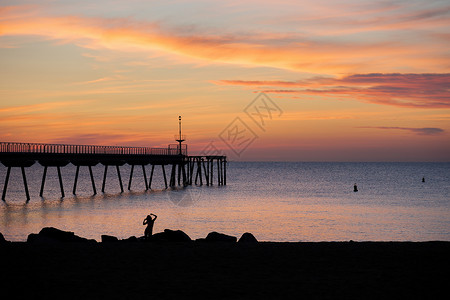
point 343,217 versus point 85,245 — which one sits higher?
point 85,245

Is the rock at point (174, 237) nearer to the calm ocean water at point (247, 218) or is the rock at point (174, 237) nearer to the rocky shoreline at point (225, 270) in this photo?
the rocky shoreline at point (225, 270)

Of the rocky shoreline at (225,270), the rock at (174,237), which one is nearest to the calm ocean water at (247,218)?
the rock at (174,237)

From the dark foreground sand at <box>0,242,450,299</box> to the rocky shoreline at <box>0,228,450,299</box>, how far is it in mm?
21

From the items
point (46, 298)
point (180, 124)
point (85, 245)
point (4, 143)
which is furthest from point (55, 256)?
point (180, 124)

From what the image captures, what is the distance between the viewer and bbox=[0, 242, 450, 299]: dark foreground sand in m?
11.3

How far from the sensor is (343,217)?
46.1 meters

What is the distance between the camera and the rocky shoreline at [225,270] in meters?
11.3

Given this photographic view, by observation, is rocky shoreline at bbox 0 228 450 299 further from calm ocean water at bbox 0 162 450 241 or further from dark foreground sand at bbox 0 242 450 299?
calm ocean water at bbox 0 162 450 241

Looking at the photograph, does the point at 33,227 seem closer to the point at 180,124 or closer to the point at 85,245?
the point at 85,245

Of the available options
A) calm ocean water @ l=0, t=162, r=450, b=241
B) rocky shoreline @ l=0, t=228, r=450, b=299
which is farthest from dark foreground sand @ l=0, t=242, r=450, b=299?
calm ocean water @ l=0, t=162, r=450, b=241

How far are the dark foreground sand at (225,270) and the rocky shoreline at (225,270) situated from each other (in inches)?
0.8

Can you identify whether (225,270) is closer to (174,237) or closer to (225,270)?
(225,270)

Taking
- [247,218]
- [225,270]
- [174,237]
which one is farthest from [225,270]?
[247,218]

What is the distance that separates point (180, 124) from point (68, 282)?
2982 inches
